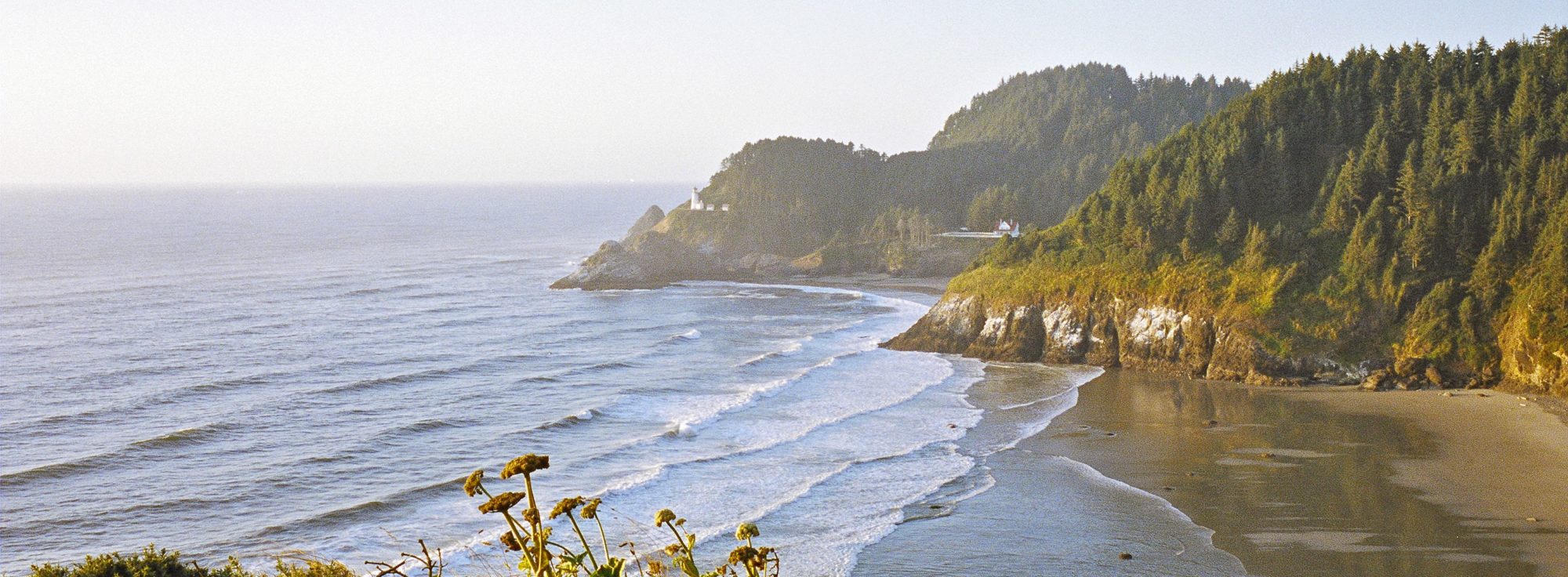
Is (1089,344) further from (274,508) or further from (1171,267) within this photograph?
(274,508)

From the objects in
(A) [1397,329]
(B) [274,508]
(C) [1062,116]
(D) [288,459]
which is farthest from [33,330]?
(C) [1062,116]

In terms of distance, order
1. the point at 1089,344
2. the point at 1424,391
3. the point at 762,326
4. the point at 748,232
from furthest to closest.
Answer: the point at 748,232
the point at 762,326
the point at 1089,344
the point at 1424,391

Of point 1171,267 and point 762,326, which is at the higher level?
point 1171,267

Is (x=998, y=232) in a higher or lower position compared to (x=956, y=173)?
lower

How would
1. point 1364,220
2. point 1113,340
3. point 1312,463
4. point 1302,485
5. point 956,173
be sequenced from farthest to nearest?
point 956,173 < point 1113,340 < point 1364,220 < point 1312,463 < point 1302,485

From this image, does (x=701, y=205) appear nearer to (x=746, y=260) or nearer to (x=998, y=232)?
(x=746, y=260)

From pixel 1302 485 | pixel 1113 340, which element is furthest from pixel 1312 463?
pixel 1113 340
